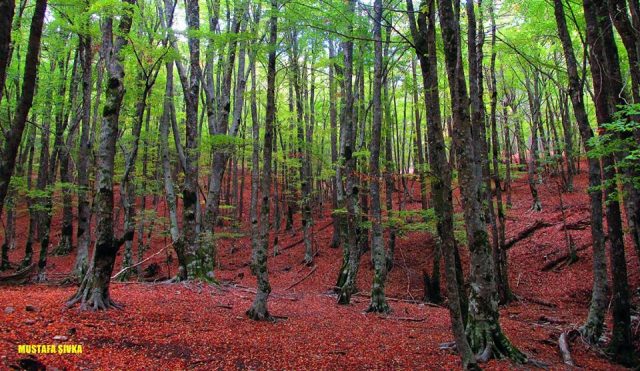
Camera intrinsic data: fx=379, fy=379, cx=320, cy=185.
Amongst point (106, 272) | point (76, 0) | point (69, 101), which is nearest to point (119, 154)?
point (69, 101)

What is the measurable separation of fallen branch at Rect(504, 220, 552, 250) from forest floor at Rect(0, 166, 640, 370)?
30 cm

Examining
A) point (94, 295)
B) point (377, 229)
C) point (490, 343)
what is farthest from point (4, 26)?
point (377, 229)

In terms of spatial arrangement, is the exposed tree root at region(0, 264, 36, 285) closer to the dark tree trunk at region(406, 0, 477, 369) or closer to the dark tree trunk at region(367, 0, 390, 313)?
the dark tree trunk at region(367, 0, 390, 313)

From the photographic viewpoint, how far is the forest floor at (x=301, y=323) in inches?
220

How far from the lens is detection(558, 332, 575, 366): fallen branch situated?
6.90 metres

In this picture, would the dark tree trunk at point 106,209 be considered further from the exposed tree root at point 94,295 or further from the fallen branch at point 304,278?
the fallen branch at point 304,278

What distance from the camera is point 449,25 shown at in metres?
5.62

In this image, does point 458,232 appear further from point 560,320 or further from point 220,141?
point 220,141

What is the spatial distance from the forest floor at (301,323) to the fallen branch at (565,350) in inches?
4.5

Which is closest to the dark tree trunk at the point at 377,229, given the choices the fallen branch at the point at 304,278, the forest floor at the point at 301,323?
the forest floor at the point at 301,323

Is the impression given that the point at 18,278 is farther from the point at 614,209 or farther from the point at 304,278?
the point at 614,209

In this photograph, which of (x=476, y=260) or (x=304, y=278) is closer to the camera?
(x=476, y=260)

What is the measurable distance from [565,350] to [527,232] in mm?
10553

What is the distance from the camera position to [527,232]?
55.2ft
